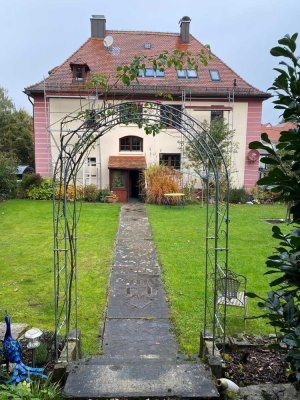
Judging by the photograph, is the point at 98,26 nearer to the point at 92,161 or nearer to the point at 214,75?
the point at 214,75

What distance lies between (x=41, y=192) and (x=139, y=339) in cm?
1439

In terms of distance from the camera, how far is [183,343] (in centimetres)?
478

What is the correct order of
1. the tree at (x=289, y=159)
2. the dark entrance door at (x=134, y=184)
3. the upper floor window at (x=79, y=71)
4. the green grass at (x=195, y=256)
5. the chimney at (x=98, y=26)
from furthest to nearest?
the chimney at (x=98, y=26) → the dark entrance door at (x=134, y=184) → the upper floor window at (x=79, y=71) → the green grass at (x=195, y=256) → the tree at (x=289, y=159)

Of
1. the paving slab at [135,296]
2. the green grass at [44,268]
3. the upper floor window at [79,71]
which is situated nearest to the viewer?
the green grass at [44,268]

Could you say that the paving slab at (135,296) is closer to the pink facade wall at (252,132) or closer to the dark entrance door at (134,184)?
the dark entrance door at (134,184)

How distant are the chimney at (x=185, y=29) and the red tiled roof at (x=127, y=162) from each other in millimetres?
8476

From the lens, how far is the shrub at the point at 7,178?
16.8m

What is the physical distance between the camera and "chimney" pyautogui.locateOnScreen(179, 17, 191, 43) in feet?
69.9

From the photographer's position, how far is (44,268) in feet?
25.6

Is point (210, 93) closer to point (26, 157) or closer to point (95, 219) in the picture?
point (95, 219)

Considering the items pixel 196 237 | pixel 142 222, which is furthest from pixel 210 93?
pixel 196 237

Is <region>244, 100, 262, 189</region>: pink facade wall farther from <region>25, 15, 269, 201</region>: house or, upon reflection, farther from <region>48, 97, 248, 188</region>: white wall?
<region>48, 97, 248, 188</region>: white wall

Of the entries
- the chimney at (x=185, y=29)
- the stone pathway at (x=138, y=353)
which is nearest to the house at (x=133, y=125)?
the chimney at (x=185, y=29)

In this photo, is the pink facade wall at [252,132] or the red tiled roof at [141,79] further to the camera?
the pink facade wall at [252,132]
